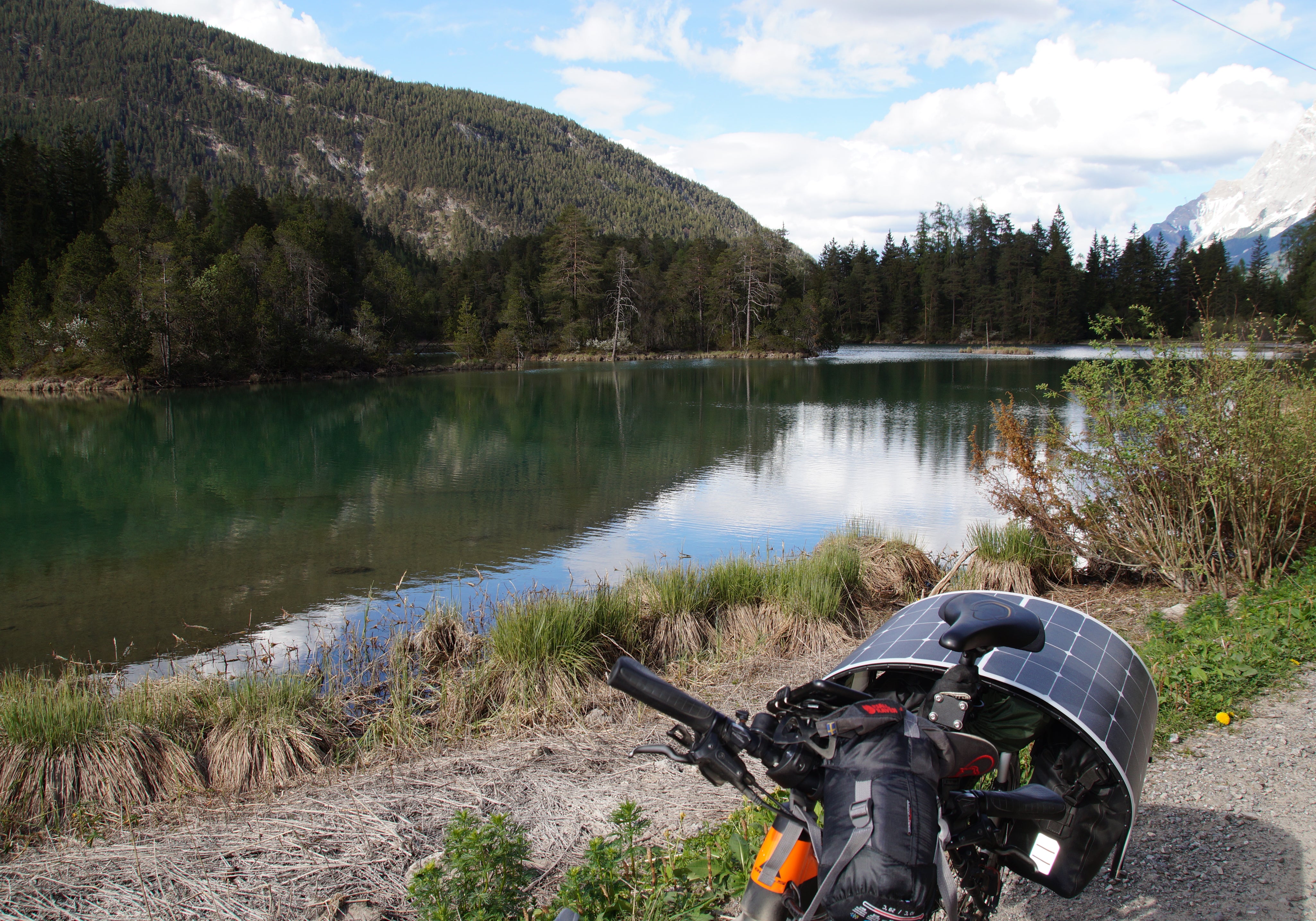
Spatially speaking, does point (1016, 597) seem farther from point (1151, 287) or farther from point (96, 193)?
point (1151, 287)

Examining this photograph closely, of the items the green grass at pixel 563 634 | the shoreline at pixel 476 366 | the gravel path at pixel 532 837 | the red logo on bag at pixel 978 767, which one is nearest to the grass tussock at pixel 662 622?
the green grass at pixel 563 634

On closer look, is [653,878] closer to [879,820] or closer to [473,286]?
[879,820]

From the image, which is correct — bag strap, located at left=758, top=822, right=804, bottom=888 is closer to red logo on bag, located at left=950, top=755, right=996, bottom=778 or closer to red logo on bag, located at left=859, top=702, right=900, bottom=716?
red logo on bag, located at left=859, top=702, right=900, bottom=716

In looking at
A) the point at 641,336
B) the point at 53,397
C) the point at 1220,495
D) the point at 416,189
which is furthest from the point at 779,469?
the point at 416,189

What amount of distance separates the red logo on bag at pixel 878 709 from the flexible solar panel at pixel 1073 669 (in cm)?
77

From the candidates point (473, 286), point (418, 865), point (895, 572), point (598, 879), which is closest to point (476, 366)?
point (473, 286)

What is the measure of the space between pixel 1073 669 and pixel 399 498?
49.5 feet

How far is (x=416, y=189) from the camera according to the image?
181500 mm

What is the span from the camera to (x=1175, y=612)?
7039 mm

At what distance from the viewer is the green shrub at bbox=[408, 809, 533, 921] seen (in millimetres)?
2443

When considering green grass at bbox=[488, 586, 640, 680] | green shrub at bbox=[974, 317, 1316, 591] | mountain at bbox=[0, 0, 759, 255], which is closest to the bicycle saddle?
green grass at bbox=[488, 586, 640, 680]

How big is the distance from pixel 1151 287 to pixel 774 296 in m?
40.9

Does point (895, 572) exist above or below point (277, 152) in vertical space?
below

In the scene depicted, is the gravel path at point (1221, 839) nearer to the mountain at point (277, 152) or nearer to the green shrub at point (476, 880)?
the green shrub at point (476, 880)
